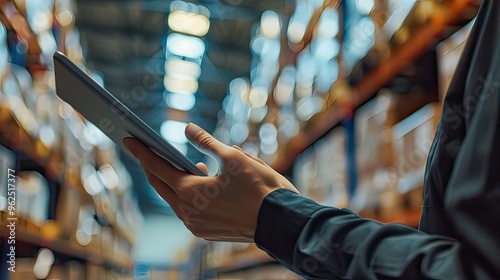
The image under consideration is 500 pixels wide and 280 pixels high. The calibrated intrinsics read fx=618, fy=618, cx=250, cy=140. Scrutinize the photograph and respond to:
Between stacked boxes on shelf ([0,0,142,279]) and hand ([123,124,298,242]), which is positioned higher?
stacked boxes on shelf ([0,0,142,279])

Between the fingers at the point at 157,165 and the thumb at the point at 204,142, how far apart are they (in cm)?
5

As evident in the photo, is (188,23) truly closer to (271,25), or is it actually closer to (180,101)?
(271,25)

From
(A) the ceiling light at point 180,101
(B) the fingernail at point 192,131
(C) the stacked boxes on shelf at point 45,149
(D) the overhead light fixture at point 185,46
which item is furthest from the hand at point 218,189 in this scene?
(A) the ceiling light at point 180,101

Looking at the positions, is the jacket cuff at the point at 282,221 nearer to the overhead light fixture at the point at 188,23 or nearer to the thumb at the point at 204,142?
the thumb at the point at 204,142

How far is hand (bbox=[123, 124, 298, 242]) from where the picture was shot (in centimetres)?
82

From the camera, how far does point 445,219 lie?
673 millimetres

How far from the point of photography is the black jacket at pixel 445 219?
0.60 metres

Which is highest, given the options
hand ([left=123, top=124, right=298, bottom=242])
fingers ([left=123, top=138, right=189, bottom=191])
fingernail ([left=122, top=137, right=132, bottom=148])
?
fingernail ([left=122, top=137, right=132, bottom=148])

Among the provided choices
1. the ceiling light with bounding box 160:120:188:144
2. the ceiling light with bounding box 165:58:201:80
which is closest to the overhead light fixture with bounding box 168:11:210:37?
the ceiling light with bounding box 165:58:201:80

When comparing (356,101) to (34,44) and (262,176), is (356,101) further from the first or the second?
(262,176)

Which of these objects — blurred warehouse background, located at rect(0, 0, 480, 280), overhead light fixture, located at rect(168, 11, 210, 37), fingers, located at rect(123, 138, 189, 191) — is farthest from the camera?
overhead light fixture, located at rect(168, 11, 210, 37)

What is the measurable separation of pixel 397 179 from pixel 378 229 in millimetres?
1239

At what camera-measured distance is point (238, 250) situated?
176 inches

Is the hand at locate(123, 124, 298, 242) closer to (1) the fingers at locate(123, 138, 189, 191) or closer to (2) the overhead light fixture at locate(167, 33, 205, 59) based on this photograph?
(1) the fingers at locate(123, 138, 189, 191)
